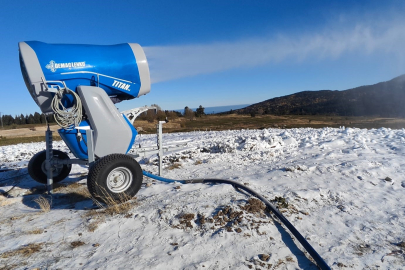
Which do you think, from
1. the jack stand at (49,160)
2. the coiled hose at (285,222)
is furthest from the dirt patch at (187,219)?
the jack stand at (49,160)

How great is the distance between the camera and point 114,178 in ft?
13.9

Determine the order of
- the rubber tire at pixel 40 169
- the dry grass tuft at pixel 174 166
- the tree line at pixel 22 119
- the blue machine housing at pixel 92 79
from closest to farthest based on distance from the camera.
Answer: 1. the blue machine housing at pixel 92 79
2. the rubber tire at pixel 40 169
3. the dry grass tuft at pixel 174 166
4. the tree line at pixel 22 119

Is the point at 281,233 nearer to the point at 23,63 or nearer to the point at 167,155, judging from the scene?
the point at 23,63

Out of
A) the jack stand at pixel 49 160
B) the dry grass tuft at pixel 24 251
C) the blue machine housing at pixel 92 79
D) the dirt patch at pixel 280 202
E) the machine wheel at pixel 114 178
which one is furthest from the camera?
the jack stand at pixel 49 160

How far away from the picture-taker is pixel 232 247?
289 centimetres

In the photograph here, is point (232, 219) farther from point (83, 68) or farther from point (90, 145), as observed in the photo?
point (83, 68)

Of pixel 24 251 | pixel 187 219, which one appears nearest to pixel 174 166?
pixel 187 219

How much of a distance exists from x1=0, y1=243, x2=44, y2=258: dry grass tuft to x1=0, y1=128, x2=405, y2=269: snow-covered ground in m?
0.02

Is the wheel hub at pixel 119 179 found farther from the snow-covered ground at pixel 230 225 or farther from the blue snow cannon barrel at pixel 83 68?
the blue snow cannon barrel at pixel 83 68

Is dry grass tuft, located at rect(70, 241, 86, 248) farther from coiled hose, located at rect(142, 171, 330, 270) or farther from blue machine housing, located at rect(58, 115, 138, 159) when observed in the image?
coiled hose, located at rect(142, 171, 330, 270)

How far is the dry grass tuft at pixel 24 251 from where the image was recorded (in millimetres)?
2889

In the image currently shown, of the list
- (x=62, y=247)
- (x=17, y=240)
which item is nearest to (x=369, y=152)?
(x=62, y=247)

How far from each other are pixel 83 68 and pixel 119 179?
80.1 inches

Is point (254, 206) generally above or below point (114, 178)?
below
